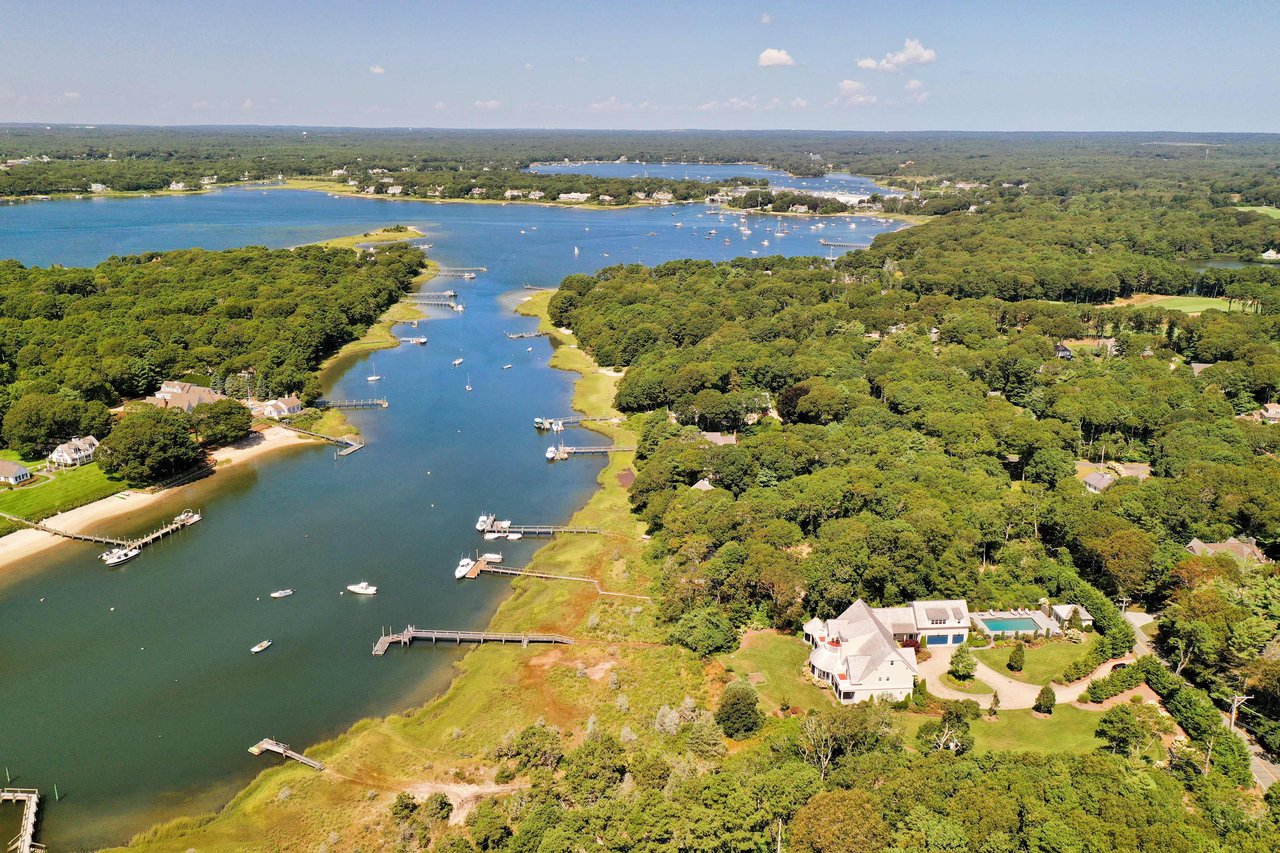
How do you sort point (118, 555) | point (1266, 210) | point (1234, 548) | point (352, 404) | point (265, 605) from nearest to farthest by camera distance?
1. point (265, 605)
2. point (1234, 548)
3. point (118, 555)
4. point (352, 404)
5. point (1266, 210)

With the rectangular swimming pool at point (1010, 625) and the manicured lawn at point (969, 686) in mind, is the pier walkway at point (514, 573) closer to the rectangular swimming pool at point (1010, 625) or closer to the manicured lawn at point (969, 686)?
the manicured lawn at point (969, 686)

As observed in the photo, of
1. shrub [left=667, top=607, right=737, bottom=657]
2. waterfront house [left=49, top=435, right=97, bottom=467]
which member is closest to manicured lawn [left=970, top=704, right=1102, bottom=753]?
shrub [left=667, top=607, right=737, bottom=657]

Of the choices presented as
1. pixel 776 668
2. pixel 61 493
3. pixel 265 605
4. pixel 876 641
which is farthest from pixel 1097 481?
pixel 61 493

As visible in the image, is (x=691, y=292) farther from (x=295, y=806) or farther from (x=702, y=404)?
(x=295, y=806)

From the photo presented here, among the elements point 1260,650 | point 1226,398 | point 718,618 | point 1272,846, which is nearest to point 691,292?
point 1226,398

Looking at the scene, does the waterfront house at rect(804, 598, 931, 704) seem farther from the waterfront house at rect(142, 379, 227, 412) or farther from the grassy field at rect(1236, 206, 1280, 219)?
the grassy field at rect(1236, 206, 1280, 219)

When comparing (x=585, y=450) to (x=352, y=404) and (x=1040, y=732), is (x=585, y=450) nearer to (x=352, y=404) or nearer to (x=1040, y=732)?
(x=352, y=404)
